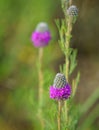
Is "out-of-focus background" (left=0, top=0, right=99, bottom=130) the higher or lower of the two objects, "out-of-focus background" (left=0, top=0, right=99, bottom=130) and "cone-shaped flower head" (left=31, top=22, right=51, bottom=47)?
the lower

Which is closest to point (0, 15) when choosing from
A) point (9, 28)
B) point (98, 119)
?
point (9, 28)

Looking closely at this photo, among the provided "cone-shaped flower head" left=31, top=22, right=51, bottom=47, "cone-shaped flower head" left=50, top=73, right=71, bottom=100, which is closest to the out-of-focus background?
"cone-shaped flower head" left=31, top=22, right=51, bottom=47

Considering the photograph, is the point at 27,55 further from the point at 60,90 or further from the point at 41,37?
the point at 60,90

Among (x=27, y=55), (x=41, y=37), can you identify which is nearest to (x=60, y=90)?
(x=41, y=37)

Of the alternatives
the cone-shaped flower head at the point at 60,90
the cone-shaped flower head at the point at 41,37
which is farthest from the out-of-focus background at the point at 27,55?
the cone-shaped flower head at the point at 60,90

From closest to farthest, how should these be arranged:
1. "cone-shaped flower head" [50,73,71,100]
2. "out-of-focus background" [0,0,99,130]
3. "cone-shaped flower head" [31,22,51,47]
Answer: "cone-shaped flower head" [50,73,71,100] < "cone-shaped flower head" [31,22,51,47] < "out-of-focus background" [0,0,99,130]

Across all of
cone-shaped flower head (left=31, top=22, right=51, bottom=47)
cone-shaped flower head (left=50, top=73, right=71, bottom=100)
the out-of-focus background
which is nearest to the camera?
cone-shaped flower head (left=50, top=73, right=71, bottom=100)

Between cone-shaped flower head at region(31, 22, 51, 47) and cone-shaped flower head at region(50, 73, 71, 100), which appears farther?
cone-shaped flower head at region(31, 22, 51, 47)

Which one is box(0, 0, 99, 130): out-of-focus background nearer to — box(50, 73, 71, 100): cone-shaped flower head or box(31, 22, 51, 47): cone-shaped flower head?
box(31, 22, 51, 47): cone-shaped flower head
